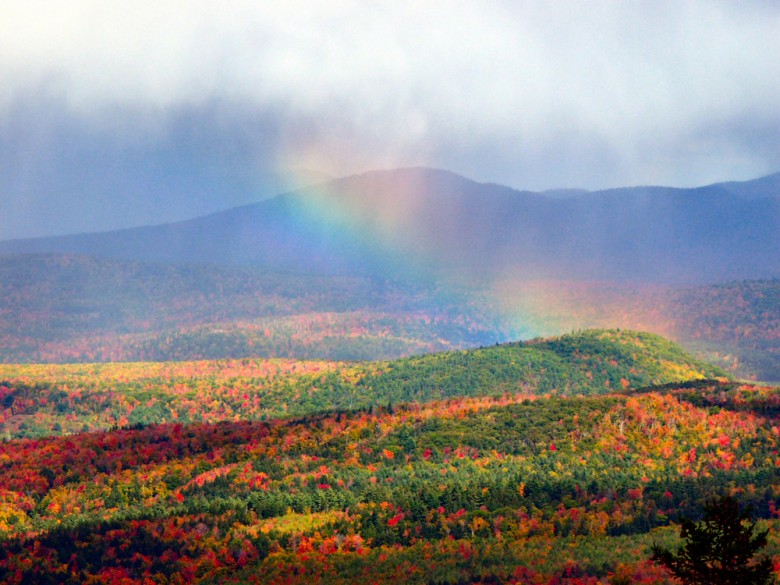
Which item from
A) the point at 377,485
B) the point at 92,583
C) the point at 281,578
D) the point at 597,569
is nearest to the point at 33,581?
the point at 92,583

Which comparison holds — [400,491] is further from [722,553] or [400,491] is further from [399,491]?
[722,553]

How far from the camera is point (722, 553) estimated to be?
4869 centimetres

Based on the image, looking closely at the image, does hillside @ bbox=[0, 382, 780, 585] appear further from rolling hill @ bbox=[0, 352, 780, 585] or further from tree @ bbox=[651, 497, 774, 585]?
tree @ bbox=[651, 497, 774, 585]

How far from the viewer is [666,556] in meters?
47.8

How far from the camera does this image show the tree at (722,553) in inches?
1886

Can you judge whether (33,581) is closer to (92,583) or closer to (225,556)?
(92,583)

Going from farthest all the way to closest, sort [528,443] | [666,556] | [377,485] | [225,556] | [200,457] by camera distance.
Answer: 1. [200,457]
2. [528,443]
3. [377,485]
4. [225,556]
5. [666,556]

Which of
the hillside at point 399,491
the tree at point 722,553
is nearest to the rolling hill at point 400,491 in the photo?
the hillside at point 399,491

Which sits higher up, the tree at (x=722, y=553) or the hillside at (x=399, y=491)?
the tree at (x=722, y=553)

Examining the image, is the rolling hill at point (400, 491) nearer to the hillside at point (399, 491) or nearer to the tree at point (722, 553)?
the hillside at point (399, 491)

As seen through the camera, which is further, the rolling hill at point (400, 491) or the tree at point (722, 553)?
the rolling hill at point (400, 491)

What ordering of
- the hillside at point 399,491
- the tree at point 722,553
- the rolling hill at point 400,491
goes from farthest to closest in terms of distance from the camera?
the hillside at point 399,491 < the rolling hill at point 400,491 < the tree at point 722,553

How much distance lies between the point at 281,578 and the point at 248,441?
74.7 meters

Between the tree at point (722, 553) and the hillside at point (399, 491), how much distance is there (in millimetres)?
34175
